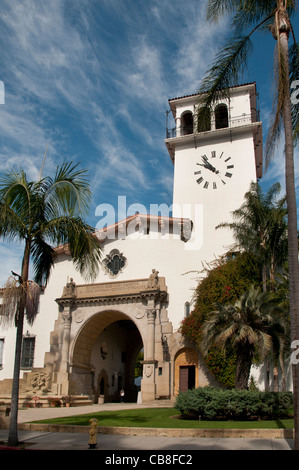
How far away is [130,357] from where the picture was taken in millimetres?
41625

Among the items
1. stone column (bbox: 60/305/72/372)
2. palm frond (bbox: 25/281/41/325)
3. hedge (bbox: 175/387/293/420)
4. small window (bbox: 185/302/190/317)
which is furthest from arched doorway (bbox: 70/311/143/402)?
palm frond (bbox: 25/281/41/325)

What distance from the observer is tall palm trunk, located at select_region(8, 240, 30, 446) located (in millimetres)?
11898

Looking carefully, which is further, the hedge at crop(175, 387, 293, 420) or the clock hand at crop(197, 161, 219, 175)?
Result: the clock hand at crop(197, 161, 219, 175)

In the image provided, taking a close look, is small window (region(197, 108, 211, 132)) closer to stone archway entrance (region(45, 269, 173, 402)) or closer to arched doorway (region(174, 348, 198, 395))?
stone archway entrance (region(45, 269, 173, 402))

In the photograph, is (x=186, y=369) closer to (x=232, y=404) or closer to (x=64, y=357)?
(x=64, y=357)

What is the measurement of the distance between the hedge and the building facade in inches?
401

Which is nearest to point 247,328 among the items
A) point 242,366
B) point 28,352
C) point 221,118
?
point 242,366

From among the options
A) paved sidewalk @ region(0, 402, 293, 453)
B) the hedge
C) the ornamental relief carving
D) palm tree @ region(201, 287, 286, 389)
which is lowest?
paved sidewalk @ region(0, 402, 293, 453)

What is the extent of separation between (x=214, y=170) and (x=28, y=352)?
1905cm

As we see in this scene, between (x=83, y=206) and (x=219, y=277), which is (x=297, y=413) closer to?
(x=83, y=206)

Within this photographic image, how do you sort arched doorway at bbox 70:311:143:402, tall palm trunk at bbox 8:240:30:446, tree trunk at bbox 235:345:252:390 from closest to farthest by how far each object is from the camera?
1. tall palm trunk at bbox 8:240:30:446
2. tree trunk at bbox 235:345:252:390
3. arched doorway at bbox 70:311:143:402

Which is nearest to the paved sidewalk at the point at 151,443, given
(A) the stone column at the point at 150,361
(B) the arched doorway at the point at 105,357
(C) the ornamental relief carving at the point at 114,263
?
(A) the stone column at the point at 150,361

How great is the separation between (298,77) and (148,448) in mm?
11614
